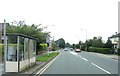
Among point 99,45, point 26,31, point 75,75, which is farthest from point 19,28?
point 99,45

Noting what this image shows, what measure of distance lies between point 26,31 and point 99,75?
2998 centimetres

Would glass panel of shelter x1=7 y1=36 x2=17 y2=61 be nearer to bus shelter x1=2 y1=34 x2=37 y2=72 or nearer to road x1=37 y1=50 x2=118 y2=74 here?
bus shelter x1=2 y1=34 x2=37 y2=72

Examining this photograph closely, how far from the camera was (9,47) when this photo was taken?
21.1 meters

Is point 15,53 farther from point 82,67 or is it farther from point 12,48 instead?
point 82,67

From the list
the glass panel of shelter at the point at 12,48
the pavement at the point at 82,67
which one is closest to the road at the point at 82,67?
the pavement at the point at 82,67

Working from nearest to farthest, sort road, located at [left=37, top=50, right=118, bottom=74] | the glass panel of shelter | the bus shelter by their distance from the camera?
the bus shelter < the glass panel of shelter < road, located at [left=37, top=50, right=118, bottom=74]

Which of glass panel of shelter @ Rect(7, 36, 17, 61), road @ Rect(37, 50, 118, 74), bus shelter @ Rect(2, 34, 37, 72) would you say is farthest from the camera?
road @ Rect(37, 50, 118, 74)

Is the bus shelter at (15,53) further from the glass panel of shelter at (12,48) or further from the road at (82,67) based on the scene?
the road at (82,67)

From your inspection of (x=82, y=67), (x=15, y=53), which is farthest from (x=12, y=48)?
(x=82, y=67)

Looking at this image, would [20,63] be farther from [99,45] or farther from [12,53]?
[99,45]

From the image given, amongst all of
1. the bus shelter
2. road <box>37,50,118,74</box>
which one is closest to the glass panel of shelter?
the bus shelter

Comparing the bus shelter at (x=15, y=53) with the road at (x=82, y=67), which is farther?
the road at (x=82, y=67)

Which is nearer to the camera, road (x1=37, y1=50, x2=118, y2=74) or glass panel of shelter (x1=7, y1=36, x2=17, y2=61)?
glass panel of shelter (x1=7, y1=36, x2=17, y2=61)

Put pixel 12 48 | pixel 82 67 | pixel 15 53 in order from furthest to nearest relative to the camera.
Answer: pixel 82 67
pixel 12 48
pixel 15 53
